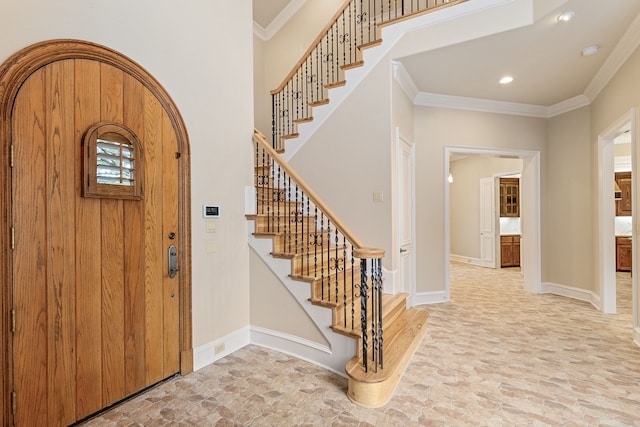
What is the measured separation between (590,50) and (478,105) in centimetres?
154

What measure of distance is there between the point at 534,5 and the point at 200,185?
11.7 ft

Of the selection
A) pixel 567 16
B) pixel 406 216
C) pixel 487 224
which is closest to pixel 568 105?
pixel 567 16

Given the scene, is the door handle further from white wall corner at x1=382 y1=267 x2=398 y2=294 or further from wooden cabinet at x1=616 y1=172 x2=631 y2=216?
wooden cabinet at x1=616 y1=172 x2=631 y2=216

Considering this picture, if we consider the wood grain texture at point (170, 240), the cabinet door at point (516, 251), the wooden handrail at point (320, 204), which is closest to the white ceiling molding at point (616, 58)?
the wooden handrail at point (320, 204)

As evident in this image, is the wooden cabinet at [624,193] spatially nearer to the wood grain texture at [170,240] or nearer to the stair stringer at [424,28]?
the stair stringer at [424,28]

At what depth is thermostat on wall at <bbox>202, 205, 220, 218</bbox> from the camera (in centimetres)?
278

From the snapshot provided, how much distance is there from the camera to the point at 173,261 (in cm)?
253

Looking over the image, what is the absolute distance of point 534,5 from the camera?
292 cm

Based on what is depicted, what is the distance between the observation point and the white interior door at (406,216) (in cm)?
401

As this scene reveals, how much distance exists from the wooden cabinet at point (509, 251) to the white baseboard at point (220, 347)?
22.4 ft

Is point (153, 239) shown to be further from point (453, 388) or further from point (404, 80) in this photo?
point (404, 80)

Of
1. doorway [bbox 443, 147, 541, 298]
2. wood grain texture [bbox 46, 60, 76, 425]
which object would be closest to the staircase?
wood grain texture [bbox 46, 60, 76, 425]

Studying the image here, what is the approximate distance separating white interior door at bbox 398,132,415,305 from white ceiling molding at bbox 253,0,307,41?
408 centimetres

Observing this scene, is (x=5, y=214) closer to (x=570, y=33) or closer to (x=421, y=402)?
(x=421, y=402)
